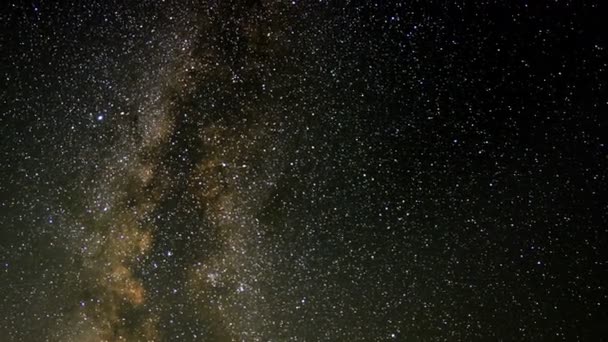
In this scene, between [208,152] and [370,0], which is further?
[208,152]

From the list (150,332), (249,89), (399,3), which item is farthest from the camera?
(150,332)

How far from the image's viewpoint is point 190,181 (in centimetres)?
289

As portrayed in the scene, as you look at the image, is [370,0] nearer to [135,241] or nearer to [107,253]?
[135,241]

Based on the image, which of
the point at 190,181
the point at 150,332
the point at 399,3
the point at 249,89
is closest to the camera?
the point at 399,3

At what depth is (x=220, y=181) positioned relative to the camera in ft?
9.33

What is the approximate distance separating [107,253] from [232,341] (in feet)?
3.40

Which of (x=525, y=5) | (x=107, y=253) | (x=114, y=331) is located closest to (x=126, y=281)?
(x=107, y=253)

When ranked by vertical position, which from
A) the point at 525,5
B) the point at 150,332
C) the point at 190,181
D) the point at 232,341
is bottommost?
the point at 232,341

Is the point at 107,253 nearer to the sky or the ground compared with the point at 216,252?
nearer to the sky

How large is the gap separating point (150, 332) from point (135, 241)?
0.68 meters

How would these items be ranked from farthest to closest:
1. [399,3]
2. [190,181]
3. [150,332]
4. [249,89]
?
[150,332] < [190,181] < [249,89] < [399,3]

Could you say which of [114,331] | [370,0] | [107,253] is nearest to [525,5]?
[370,0]

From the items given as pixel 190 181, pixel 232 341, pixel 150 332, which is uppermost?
pixel 190 181

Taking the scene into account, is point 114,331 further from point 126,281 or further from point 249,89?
point 249,89
